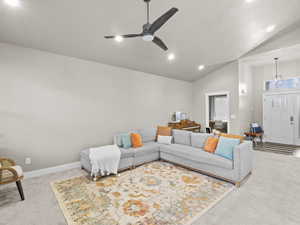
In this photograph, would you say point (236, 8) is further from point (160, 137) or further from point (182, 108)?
point (182, 108)

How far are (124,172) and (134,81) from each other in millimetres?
2970

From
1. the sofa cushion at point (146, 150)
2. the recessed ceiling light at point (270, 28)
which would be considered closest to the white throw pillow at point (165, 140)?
the sofa cushion at point (146, 150)

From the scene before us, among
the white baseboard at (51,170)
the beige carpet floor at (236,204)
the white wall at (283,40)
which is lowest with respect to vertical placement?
the beige carpet floor at (236,204)

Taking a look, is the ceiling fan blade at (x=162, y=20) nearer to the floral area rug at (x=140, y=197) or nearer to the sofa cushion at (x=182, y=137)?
the floral area rug at (x=140, y=197)

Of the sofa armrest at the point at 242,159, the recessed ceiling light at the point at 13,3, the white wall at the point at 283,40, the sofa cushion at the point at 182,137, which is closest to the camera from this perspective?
the recessed ceiling light at the point at 13,3

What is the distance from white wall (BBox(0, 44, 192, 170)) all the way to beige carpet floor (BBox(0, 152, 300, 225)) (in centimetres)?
76

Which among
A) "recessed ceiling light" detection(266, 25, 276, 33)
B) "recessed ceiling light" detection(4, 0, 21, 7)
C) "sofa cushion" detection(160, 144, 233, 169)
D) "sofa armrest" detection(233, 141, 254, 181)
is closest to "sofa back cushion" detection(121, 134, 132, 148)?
"sofa cushion" detection(160, 144, 233, 169)

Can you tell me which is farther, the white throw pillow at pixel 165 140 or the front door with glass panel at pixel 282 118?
the front door with glass panel at pixel 282 118

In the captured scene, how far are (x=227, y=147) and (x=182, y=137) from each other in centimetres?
139

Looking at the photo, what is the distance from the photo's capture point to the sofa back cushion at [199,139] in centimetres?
381

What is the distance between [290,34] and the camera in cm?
442

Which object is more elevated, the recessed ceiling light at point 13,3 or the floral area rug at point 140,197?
the recessed ceiling light at point 13,3

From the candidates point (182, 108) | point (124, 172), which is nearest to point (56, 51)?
point (124, 172)

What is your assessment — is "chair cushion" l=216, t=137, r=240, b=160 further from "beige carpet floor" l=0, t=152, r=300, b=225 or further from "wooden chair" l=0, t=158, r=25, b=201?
"wooden chair" l=0, t=158, r=25, b=201
